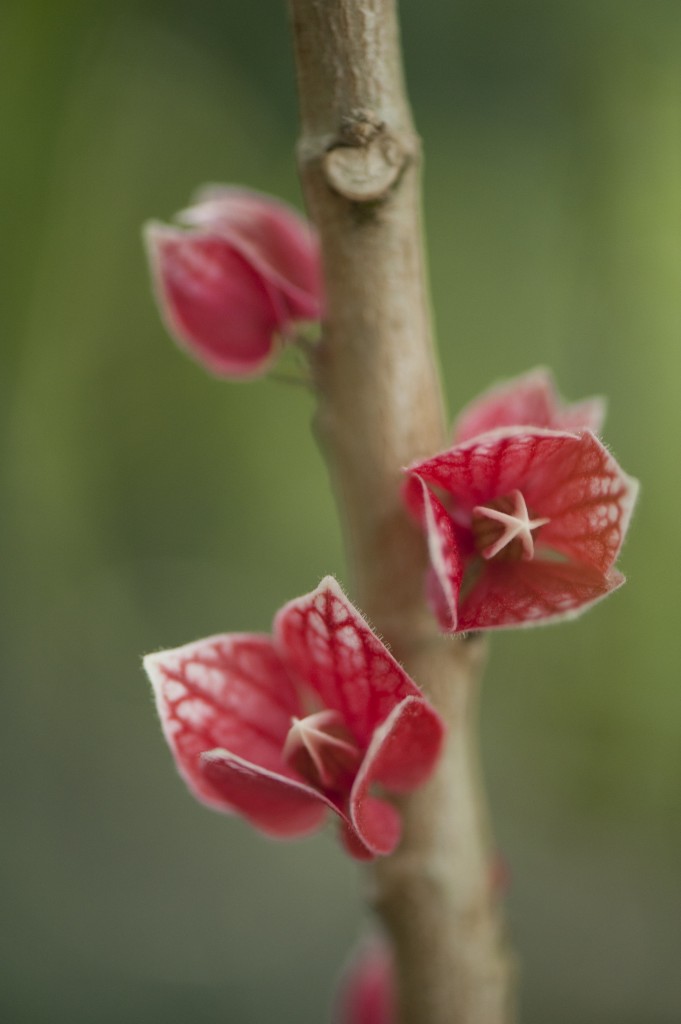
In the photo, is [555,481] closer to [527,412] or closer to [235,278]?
[527,412]

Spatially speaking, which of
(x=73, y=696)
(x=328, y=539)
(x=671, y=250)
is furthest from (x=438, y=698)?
(x=73, y=696)

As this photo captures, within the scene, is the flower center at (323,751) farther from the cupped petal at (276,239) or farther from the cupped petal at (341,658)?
the cupped petal at (276,239)

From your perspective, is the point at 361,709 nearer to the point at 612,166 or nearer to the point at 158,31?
the point at 612,166

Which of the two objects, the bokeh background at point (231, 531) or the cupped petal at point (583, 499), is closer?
the cupped petal at point (583, 499)

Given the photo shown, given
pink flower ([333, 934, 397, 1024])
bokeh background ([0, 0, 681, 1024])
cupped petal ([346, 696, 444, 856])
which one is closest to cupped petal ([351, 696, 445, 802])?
cupped petal ([346, 696, 444, 856])

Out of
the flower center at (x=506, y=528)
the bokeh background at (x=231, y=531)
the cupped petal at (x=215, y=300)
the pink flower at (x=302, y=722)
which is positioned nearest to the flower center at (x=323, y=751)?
the pink flower at (x=302, y=722)

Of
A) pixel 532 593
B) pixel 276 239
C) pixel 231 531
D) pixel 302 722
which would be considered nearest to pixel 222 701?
pixel 302 722
